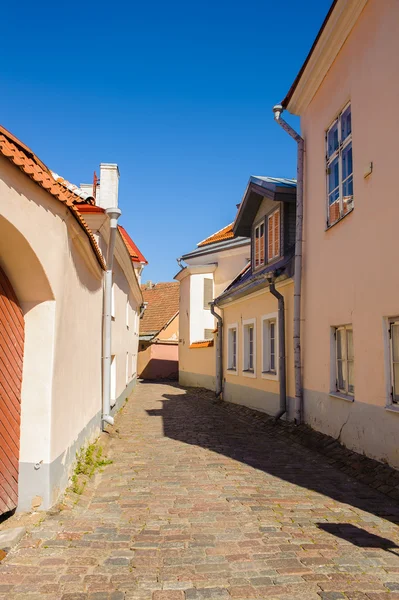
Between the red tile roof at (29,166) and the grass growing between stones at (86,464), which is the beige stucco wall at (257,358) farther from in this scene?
the red tile roof at (29,166)

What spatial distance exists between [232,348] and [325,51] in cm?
955

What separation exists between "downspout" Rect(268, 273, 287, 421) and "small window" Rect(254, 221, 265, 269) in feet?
8.11

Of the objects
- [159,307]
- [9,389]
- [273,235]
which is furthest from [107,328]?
[159,307]

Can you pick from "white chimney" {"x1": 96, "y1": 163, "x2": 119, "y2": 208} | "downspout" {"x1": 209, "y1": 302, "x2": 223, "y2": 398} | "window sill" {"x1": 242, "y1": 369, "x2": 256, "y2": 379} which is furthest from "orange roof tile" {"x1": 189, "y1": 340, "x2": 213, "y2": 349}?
"white chimney" {"x1": 96, "y1": 163, "x2": 119, "y2": 208}

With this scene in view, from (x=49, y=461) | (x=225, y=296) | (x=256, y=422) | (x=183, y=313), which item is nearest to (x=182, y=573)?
(x=49, y=461)

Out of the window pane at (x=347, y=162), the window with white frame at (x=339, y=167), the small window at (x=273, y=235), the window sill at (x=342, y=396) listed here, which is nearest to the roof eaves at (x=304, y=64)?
the window with white frame at (x=339, y=167)

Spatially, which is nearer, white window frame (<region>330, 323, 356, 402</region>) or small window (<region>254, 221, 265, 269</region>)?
white window frame (<region>330, 323, 356, 402</region>)

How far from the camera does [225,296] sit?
16.3 meters

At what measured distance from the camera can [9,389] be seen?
4898 mm

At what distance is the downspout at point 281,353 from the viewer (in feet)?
37.1

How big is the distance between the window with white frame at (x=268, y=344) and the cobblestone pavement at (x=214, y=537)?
474 centimetres

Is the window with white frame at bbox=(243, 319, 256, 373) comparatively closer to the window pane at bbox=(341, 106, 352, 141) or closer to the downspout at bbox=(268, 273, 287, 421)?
the downspout at bbox=(268, 273, 287, 421)

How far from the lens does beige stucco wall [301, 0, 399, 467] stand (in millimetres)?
6922

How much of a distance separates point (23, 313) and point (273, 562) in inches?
122
